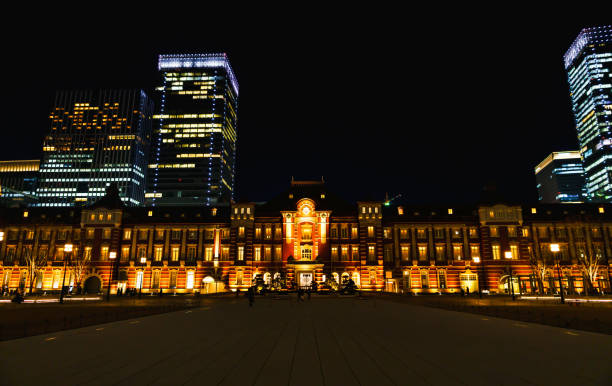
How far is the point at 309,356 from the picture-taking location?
34.6 feet

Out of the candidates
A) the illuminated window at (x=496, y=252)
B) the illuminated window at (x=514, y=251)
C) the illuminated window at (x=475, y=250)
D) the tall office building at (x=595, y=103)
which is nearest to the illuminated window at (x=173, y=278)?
the illuminated window at (x=475, y=250)

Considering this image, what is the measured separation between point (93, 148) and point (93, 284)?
123837mm

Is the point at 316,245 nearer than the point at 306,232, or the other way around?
the point at 316,245

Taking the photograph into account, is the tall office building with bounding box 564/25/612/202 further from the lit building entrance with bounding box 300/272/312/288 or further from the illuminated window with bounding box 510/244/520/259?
the lit building entrance with bounding box 300/272/312/288

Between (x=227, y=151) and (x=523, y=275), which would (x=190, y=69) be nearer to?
(x=227, y=151)

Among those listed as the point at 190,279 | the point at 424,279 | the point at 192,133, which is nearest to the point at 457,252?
the point at 424,279

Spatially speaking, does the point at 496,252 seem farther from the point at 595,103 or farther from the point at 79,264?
the point at 595,103

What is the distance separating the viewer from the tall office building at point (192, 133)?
6703 inches

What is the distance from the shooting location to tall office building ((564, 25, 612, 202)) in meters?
154

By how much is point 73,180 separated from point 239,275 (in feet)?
444

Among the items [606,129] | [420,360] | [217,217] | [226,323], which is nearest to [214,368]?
[420,360]

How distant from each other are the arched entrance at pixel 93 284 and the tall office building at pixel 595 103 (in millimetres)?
172157

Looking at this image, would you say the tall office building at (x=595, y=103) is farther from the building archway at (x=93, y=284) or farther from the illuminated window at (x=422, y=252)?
the building archway at (x=93, y=284)

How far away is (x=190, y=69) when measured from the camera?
18712cm
